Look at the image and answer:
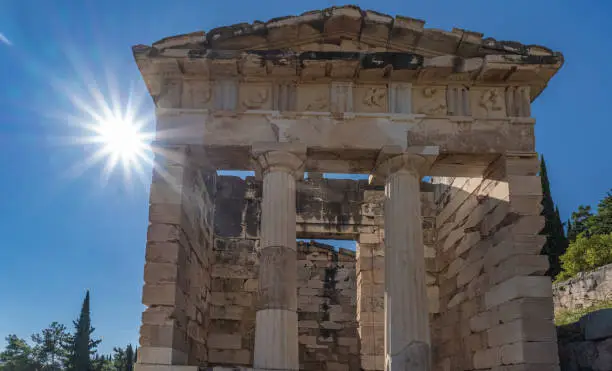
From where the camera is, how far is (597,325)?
11.8m

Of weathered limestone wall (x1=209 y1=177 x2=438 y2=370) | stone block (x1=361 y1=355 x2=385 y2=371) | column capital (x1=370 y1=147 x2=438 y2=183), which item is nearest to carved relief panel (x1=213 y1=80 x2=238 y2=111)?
column capital (x1=370 y1=147 x2=438 y2=183)

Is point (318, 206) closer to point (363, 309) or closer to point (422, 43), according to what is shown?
point (363, 309)

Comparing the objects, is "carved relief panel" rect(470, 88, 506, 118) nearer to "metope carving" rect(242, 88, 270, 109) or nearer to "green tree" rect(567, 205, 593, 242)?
"metope carving" rect(242, 88, 270, 109)

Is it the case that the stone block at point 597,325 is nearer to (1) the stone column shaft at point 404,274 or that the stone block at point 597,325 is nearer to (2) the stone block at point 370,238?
(1) the stone column shaft at point 404,274

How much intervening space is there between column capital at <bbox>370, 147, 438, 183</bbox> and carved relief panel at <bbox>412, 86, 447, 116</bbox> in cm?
92

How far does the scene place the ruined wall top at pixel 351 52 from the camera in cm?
1263

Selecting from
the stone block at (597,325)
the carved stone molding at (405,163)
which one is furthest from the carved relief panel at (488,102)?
the stone block at (597,325)

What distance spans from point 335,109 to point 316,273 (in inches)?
358

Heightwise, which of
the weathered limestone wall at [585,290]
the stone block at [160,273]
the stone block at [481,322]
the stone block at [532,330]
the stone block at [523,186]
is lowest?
the stone block at [532,330]

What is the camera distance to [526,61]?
1260 centimetres

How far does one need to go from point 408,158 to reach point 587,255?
14.4 meters

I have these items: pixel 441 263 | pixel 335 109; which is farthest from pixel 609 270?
pixel 335 109

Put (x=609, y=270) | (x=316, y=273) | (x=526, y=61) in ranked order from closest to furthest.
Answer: (x=526, y=61) < (x=609, y=270) < (x=316, y=273)

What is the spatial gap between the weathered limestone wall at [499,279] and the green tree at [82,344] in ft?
111
